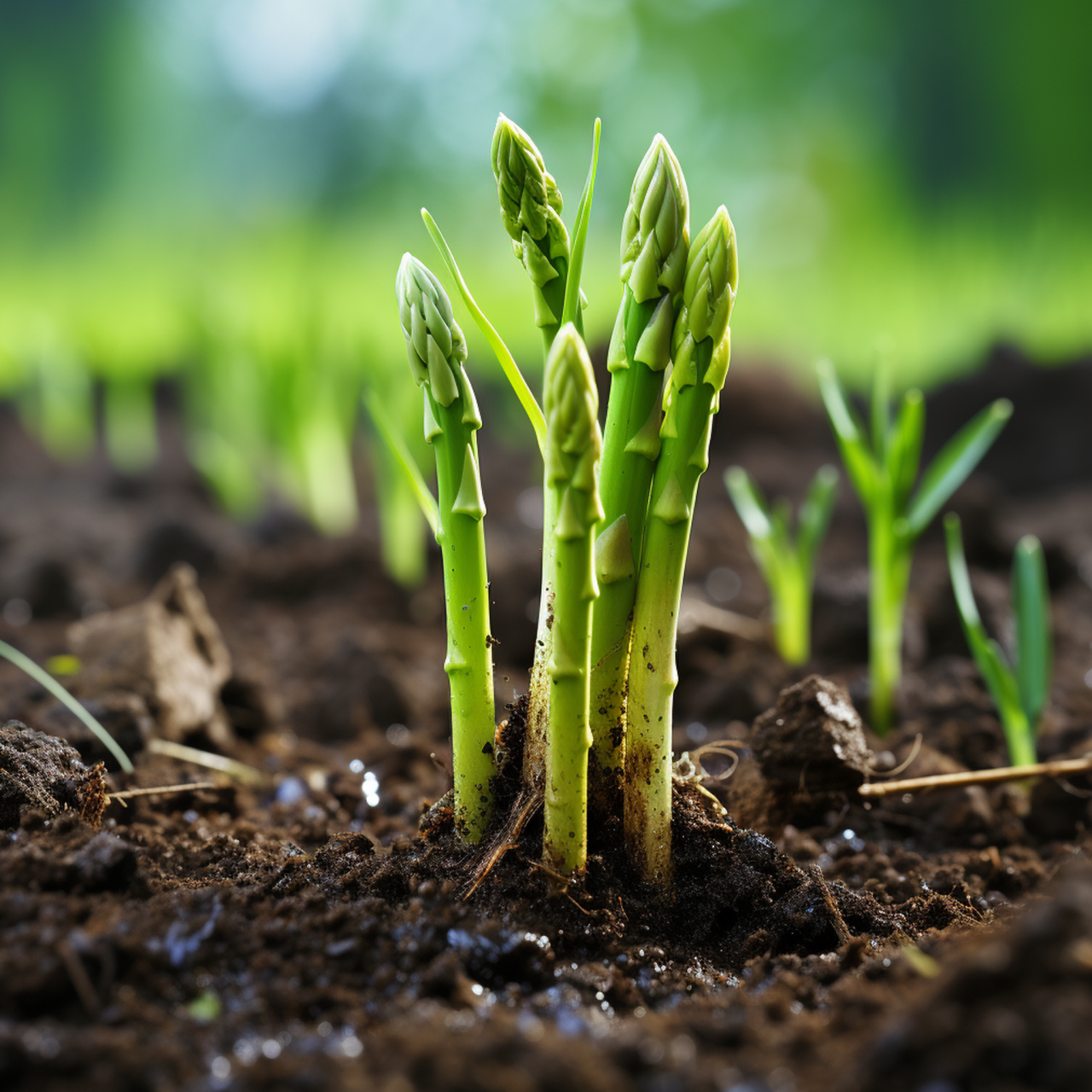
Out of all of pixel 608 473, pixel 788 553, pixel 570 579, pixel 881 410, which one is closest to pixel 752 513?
pixel 788 553

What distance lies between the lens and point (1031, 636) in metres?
1.37

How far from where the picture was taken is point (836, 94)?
784cm

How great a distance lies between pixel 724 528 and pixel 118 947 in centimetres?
250

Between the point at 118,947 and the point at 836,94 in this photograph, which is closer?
the point at 118,947

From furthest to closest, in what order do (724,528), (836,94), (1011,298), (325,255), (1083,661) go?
(836,94) < (325,255) < (1011,298) < (724,528) < (1083,661)

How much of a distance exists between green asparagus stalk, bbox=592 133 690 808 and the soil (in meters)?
0.21

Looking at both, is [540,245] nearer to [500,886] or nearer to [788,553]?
[500,886]

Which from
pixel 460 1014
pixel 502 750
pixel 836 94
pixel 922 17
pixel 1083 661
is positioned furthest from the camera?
pixel 836 94

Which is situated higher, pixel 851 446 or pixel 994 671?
pixel 851 446

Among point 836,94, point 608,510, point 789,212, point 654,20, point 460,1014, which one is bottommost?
point 460,1014

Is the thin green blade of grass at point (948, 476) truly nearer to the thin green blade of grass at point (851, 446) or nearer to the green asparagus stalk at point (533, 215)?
the thin green blade of grass at point (851, 446)

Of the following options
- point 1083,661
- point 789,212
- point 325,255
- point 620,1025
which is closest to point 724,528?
point 1083,661

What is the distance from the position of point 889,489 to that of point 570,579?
0.90 m

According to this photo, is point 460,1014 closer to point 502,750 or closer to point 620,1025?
point 620,1025
